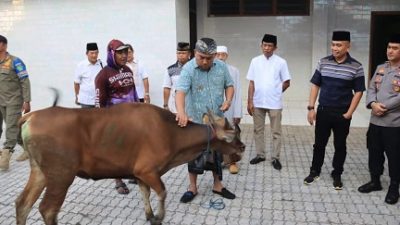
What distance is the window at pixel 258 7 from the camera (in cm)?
1073

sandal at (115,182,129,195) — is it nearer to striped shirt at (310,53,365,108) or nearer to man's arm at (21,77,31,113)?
man's arm at (21,77,31,113)

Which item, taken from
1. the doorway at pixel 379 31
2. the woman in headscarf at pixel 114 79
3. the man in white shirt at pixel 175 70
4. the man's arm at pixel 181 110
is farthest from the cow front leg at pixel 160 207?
the doorway at pixel 379 31

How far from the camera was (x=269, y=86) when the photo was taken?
229 inches

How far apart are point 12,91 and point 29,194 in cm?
287

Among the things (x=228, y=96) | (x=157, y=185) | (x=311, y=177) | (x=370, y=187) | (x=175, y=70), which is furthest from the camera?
(x=175, y=70)

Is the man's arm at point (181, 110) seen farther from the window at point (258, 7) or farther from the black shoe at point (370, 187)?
the window at point (258, 7)

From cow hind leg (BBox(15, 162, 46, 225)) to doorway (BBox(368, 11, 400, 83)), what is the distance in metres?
9.28

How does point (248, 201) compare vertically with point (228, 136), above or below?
below

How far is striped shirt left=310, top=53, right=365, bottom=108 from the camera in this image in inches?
185

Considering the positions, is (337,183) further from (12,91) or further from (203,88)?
(12,91)

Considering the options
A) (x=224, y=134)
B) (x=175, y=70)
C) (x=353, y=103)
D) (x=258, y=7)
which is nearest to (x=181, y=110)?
(x=224, y=134)

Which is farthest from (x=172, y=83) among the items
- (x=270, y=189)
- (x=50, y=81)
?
(x=50, y=81)

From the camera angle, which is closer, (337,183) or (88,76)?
(337,183)

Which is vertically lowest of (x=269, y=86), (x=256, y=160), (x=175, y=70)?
(x=256, y=160)
